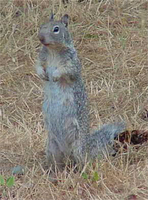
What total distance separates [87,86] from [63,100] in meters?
2.00

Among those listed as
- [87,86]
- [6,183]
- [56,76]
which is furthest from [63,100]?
[87,86]

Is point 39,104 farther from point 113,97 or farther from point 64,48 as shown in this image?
point 64,48

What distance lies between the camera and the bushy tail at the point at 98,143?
4.64m

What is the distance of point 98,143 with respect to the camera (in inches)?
191

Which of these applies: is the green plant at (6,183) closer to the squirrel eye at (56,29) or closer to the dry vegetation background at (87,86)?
the dry vegetation background at (87,86)

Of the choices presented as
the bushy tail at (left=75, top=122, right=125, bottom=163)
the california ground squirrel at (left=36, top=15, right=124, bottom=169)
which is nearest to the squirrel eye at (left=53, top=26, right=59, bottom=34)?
the california ground squirrel at (left=36, top=15, right=124, bottom=169)

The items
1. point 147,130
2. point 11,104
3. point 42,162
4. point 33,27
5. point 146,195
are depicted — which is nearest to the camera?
point 146,195

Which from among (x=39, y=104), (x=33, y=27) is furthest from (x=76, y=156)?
(x=33, y=27)

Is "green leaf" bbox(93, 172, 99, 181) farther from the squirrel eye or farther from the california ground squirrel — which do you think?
the squirrel eye

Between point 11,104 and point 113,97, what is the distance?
40.5 inches

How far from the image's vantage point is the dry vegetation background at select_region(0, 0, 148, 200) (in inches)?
175

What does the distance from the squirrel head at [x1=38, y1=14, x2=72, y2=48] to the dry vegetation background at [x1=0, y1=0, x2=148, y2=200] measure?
0.95m

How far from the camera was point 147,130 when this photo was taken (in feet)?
17.3

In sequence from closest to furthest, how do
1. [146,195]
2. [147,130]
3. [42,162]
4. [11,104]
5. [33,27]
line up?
[146,195] < [42,162] < [147,130] < [11,104] < [33,27]
